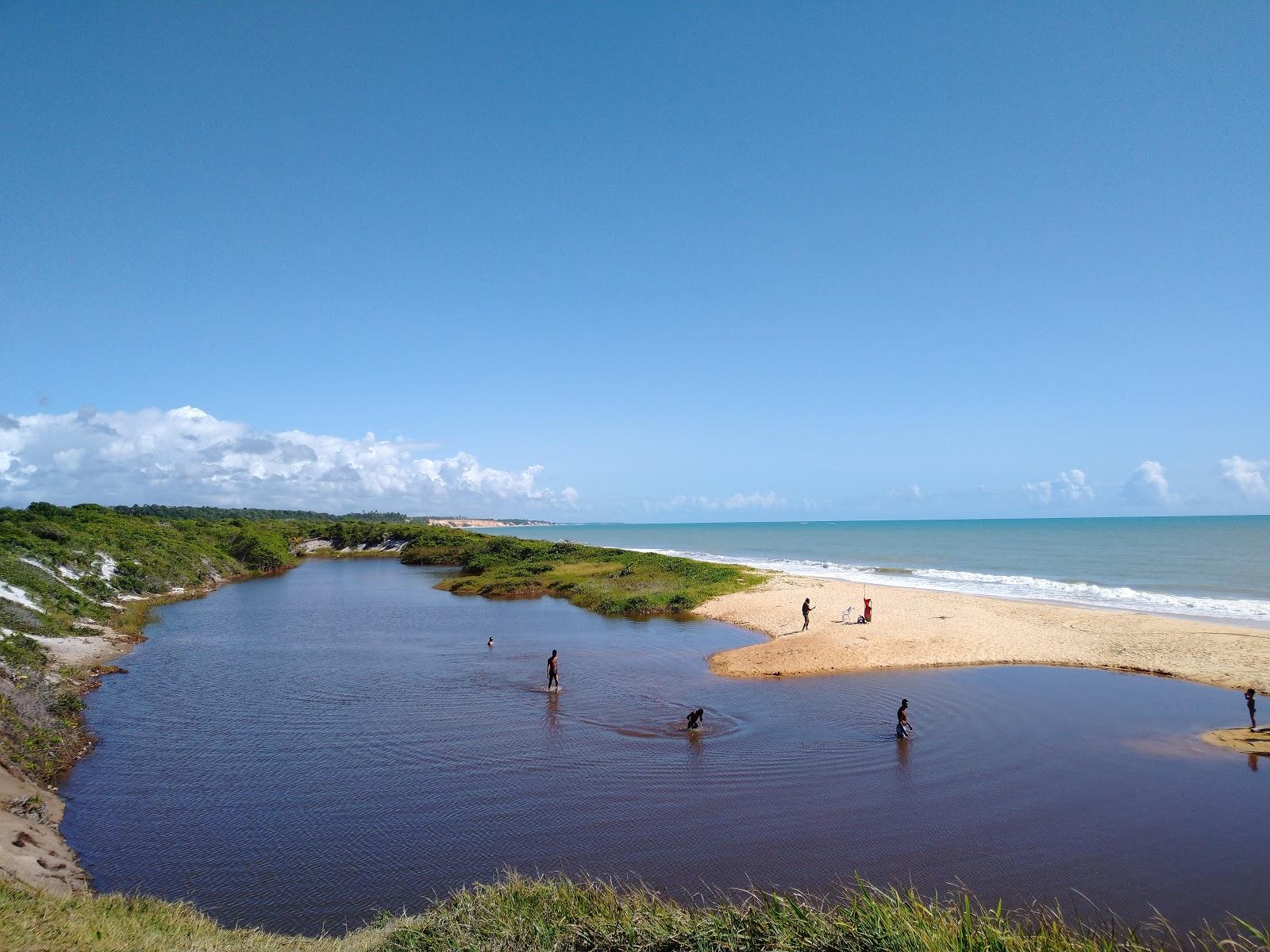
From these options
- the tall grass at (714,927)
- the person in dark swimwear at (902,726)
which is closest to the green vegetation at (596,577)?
the person in dark swimwear at (902,726)

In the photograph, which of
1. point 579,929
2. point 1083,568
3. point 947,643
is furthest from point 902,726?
point 1083,568

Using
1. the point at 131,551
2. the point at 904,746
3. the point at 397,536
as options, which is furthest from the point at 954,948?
the point at 397,536

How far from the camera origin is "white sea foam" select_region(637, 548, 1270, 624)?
42312 millimetres

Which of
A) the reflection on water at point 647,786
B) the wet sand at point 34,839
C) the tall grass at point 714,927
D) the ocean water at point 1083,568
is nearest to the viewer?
the tall grass at point 714,927

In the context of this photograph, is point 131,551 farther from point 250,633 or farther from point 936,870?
point 936,870

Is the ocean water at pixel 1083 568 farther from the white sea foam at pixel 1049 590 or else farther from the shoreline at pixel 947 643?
the shoreline at pixel 947 643

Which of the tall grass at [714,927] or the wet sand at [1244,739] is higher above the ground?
the tall grass at [714,927]

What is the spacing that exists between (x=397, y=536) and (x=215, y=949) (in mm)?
109089

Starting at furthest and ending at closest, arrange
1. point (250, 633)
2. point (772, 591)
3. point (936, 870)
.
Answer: point (772, 591), point (250, 633), point (936, 870)

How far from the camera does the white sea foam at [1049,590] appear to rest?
42312 mm

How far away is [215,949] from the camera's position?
8914 millimetres

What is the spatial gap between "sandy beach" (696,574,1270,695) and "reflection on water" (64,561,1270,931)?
1.75 m

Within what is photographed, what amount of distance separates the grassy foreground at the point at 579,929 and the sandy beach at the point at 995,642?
19903mm

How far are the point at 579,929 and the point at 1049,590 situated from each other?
56410 mm
